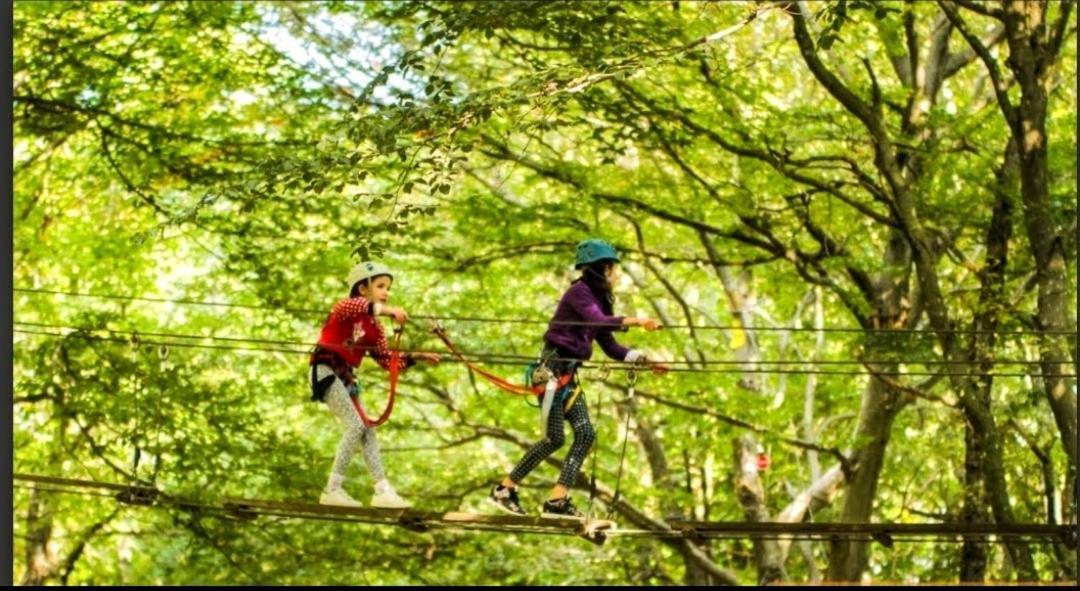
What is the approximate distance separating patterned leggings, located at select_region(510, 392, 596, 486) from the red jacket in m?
0.82

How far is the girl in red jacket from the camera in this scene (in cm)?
746

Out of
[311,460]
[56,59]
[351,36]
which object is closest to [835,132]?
[351,36]

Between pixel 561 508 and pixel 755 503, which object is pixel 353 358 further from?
pixel 755 503

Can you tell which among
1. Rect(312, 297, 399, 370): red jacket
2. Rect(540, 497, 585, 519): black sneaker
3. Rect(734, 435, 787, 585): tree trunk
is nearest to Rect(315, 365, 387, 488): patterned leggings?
Rect(312, 297, 399, 370): red jacket

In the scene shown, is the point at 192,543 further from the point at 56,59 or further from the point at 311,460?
the point at 56,59

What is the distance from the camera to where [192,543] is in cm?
1335

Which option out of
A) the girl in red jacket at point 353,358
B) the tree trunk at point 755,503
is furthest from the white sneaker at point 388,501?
the tree trunk at point 755,503

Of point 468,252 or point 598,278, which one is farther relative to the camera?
point 468,252

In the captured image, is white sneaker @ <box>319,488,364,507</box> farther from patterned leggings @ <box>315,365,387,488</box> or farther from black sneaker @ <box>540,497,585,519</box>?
black sneaker @ <box>540,497,585,519</box>

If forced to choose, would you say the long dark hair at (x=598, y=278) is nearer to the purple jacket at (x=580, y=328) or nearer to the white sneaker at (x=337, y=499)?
the purple jacket at (x=580, y=328)

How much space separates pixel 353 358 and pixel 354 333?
0.57ft

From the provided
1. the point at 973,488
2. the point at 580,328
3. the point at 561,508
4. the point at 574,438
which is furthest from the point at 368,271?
the point at 973,488

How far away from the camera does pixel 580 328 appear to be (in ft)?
25.2

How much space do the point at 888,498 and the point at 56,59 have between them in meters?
9.84
